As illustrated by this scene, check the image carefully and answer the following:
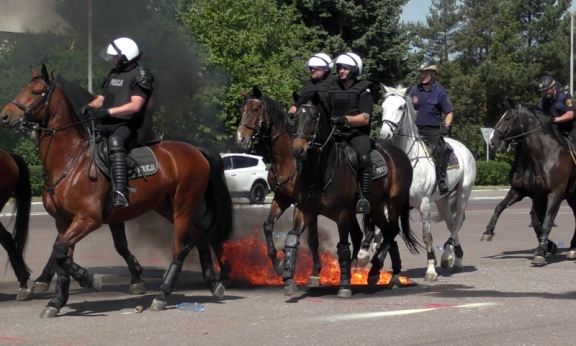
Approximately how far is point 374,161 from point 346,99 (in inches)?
Result: 35.0

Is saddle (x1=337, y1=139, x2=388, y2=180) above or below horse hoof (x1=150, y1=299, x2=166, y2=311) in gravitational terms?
above

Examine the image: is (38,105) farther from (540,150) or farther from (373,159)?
(540,150)

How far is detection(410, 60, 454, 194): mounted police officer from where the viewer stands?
45.1 feet

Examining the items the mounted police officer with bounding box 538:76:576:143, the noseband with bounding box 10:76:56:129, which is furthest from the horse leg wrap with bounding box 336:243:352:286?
the mounted police officer with bounding box 538:76:576:143

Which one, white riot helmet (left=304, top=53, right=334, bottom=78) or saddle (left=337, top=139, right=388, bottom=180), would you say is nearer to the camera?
saddle (left=337, top=139, right=388, bottom=180)

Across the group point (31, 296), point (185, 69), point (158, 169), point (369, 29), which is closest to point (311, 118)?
point (158, 169)

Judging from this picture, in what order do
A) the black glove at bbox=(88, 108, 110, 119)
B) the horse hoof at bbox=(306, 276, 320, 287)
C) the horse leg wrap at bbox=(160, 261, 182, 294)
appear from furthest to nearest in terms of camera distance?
the horse hoof at bbox=(306, 276, 320, 287) → the horse leg wrap at bbox=(160, 261, 182, 294) → the black glove at bbox=(88, 108, 110, 119)

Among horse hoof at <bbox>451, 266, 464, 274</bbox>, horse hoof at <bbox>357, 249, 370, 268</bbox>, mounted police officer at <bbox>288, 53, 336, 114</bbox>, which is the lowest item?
horse hoof at <bbox>451, 266, 464, 274</bbox>

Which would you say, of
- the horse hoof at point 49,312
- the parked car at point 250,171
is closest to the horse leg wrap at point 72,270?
the horse hoof at point 49,312

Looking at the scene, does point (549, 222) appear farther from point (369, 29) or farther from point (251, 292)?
point (369, 29)

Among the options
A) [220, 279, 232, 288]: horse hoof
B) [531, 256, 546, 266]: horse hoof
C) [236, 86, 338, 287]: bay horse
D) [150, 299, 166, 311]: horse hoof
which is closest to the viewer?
[150, 299, 166, 311]: horse hoof

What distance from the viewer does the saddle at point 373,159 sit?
11.1 m

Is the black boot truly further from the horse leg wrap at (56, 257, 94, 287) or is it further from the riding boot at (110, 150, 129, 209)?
the horse leg wrap at (56, 257, 94, 287)

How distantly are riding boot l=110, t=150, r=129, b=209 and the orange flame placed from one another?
2.61 m
